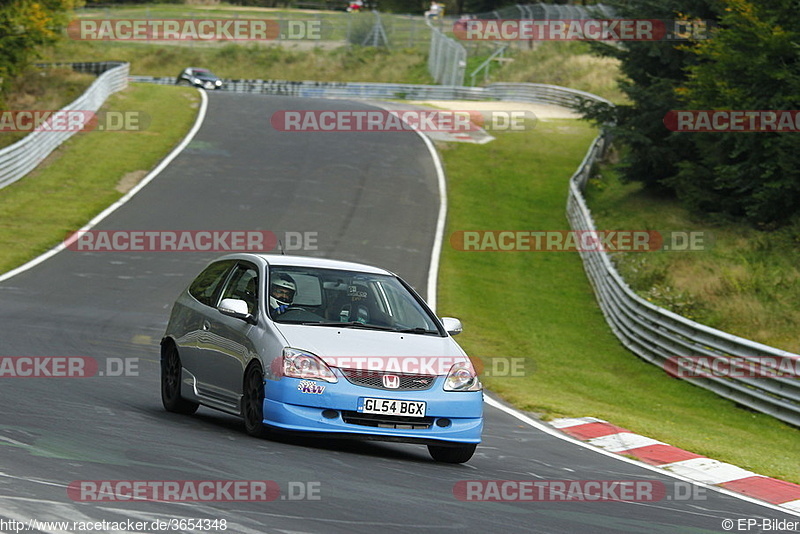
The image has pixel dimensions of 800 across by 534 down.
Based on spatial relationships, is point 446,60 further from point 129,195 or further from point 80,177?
point 129,195

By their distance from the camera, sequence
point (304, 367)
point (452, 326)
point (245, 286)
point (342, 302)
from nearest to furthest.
Answer: 1. point (304, 367)
2. point (342, 302)
3. point (452, 326)
4. point (245, 286)

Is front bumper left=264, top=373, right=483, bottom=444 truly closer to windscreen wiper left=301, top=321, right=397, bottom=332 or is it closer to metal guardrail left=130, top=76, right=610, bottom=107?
windscreen wiper left=301, top=321, right=397, bottom=332

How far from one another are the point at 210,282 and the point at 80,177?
76.4 ft

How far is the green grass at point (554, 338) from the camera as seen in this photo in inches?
556

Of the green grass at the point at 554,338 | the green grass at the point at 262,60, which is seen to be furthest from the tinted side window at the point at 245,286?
the green grass at the point at 262,60

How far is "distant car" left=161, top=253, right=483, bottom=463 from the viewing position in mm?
9188

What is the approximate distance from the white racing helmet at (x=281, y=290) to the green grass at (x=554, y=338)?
4.43 metres

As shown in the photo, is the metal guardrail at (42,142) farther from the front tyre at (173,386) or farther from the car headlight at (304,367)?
the car headlight at (304,367)

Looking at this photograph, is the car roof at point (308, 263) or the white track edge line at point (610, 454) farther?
the car roof at point (308, 263)

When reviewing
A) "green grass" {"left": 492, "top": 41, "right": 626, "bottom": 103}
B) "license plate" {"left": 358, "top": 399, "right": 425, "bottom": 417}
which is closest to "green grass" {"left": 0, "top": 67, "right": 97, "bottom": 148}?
"green grass" {"left": 492, "top": 41, "right": 626, "bottom": 103}

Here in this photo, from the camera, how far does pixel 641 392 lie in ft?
58.0

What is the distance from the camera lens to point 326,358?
9.23m

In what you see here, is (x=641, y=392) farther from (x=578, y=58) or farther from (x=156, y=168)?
(x=578, y=58)

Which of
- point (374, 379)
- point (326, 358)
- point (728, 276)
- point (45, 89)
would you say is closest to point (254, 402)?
point (326, 358)
